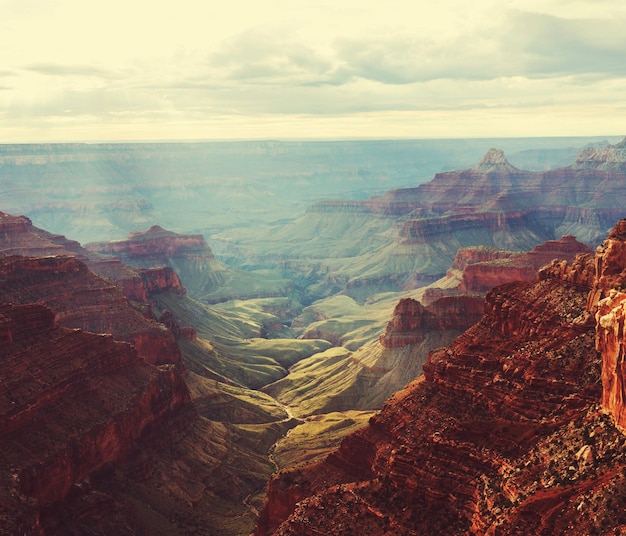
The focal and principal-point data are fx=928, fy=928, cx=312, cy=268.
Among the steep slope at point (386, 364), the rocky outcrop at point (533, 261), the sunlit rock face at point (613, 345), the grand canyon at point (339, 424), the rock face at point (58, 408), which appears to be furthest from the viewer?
the rocky outcrop at point (533, 261)

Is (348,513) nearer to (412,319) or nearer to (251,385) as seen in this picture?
(412,319)

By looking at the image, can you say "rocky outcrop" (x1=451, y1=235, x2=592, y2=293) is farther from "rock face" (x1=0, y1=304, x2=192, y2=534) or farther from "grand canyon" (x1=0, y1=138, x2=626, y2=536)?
"rock face" (x1=0, y1=304, x2=192, y2=534)

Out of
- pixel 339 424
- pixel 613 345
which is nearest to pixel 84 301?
pixel 339 424

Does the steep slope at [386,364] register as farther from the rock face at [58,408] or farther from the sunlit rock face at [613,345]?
the sunlit rock face at [613,345]

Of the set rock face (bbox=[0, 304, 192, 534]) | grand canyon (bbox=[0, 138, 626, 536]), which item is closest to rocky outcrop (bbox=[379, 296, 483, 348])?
grand canyon (bbox=[0, 138, 626, 536])

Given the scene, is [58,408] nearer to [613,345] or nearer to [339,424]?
[339,424]

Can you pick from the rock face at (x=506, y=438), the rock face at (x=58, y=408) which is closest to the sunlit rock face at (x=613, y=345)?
the rock face at (x=506, y=438)

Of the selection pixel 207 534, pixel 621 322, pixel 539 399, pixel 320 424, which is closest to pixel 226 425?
pixel 320 424
